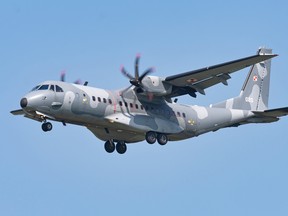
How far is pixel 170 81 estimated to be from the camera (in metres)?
32.3

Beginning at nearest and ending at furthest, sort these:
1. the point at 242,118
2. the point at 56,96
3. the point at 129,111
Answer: the point at 56,96, the point at 129,111, the point at 242,118

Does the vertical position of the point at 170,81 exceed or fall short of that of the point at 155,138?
it exceeds it

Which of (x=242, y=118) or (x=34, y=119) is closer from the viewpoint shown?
(x=34, y=119)

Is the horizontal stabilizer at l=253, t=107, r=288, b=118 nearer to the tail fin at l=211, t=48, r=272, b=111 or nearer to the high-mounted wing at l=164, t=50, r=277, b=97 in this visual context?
the tail fin at l=211, t=48, r=272, b=111

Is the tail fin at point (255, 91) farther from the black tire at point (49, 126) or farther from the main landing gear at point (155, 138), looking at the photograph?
the black tire at point (49, 126)

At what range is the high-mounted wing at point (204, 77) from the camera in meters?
30.5

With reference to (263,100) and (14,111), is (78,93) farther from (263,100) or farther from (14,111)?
(263,100)

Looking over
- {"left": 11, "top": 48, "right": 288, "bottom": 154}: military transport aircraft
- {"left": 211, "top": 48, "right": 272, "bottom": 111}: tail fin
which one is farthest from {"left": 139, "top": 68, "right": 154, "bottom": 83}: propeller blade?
{"left": 211, "top": 48, "right": 272, "bottom": 111}: tail fin

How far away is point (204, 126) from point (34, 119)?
7.41 m

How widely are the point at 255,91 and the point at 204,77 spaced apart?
5190mm

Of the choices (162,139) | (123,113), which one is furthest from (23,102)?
(162,139)

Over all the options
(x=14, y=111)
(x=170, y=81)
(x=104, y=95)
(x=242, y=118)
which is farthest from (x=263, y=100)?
(x=14, y=111)

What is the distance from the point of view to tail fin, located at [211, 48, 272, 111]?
1404 inches


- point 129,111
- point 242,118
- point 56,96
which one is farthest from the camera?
point 242,118
